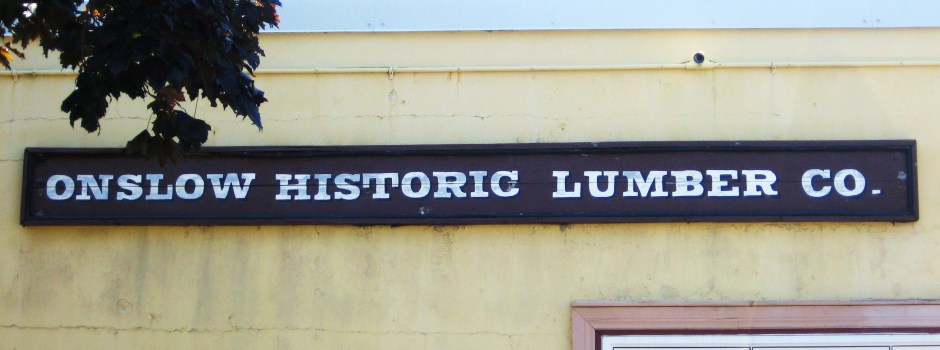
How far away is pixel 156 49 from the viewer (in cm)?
534

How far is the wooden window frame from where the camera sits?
7.00 m

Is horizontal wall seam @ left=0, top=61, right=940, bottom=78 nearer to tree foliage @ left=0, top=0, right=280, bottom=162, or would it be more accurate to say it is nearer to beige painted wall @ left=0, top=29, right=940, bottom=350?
beige painted wall @ left=0, top=29, right=940, bottom=350

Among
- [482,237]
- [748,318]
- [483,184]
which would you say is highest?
[483,184]

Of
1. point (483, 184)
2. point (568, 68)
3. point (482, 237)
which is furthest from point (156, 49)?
point (568, 68)

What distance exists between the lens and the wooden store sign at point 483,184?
712 centimetres

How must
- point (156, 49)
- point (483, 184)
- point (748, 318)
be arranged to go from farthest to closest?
point (483, 184) < point (748, 318) < point (156, 49)

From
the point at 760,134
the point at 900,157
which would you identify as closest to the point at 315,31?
the point at 760,134

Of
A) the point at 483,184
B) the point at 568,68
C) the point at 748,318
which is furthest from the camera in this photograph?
the point at 568,68

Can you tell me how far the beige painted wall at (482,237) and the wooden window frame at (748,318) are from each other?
11 cm

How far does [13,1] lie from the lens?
5.25 m

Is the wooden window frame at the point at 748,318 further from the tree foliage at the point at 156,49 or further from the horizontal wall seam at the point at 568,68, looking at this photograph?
the tree foliage at the point at 156,49

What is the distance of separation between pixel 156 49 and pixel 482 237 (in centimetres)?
271

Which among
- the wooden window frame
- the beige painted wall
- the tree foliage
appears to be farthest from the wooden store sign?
the tree foliage

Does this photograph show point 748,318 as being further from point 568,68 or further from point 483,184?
point 568,68
